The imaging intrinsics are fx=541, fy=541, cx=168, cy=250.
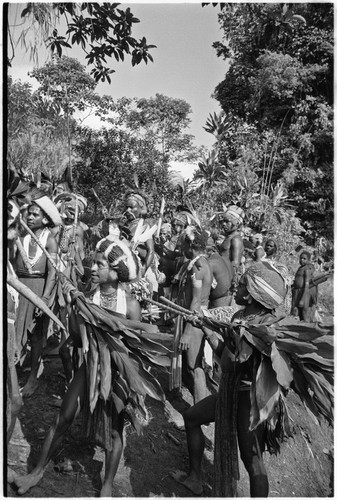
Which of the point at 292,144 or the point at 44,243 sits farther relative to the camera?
the point at 292,144

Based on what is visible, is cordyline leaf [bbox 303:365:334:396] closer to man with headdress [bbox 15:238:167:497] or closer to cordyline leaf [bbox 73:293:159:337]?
man with headdress [bbox 15:238:167:497]

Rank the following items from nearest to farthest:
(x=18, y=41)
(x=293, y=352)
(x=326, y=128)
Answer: (x=293, y=352)
(x=18, y=41)
(x=326, y=128)

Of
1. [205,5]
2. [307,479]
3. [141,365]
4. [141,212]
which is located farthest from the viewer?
[141,212]

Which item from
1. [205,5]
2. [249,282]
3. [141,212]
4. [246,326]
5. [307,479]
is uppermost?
[205,5]

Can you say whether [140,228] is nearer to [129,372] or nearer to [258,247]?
[258,247]

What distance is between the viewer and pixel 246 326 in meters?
3.46

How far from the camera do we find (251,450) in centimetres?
359

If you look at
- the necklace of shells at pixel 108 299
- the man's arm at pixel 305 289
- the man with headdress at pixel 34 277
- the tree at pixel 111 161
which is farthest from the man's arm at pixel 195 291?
the tree at pixel 111 161

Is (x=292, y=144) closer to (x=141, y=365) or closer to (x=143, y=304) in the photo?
(x=143, y=304)

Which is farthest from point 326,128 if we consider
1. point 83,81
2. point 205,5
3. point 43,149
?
point 205,5

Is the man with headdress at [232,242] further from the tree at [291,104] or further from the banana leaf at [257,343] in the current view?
the tree at [291,104]

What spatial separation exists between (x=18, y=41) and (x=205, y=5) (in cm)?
171

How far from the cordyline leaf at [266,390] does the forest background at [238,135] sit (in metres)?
11.3

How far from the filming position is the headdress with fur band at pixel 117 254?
13.0 ft
